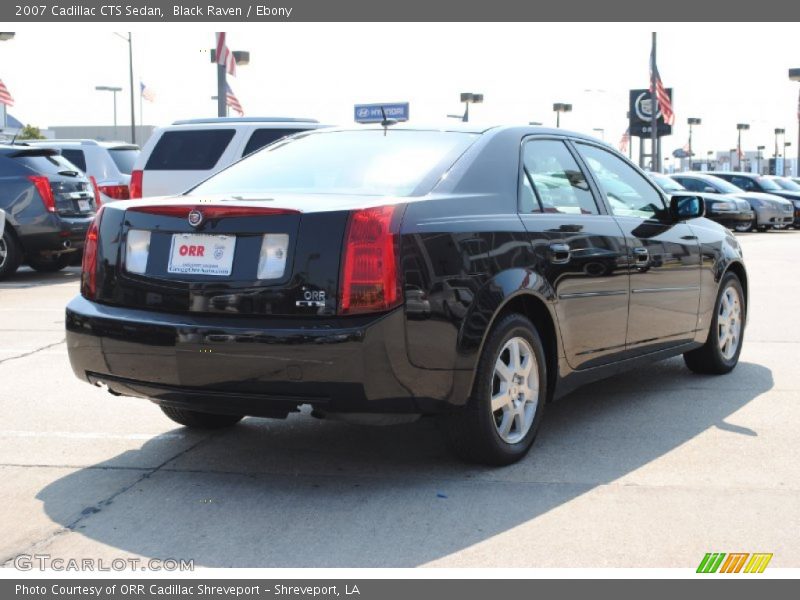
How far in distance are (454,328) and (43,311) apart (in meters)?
7.16

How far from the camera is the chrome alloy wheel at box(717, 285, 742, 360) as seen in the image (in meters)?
7.14

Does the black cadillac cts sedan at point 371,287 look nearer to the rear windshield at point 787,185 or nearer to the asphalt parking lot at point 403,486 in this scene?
the asphalt parking lot at point 403,486

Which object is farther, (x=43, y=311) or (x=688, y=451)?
(x=43, y=311)

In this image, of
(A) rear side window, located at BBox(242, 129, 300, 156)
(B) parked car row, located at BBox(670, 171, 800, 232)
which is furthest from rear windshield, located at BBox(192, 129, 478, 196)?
(B) parked car row, located at BBox(670, 171, 800, 232)

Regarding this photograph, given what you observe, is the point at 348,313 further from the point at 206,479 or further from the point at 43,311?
the point at 43,311

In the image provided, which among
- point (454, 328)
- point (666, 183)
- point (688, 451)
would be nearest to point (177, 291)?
point (454, 328)

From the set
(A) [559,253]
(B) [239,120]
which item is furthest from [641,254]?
(B) [239,120]

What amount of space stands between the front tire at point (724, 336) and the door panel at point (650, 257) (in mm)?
426

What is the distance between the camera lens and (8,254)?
13.7 meters

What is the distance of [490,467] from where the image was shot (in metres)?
4.86

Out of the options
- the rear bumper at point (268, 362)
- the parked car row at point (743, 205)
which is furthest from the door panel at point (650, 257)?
the parked car row at point (743, 205)

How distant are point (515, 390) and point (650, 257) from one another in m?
1.52

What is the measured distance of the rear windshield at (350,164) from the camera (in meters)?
4.87

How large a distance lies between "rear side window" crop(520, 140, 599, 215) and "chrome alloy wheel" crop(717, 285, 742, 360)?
1864 mm
